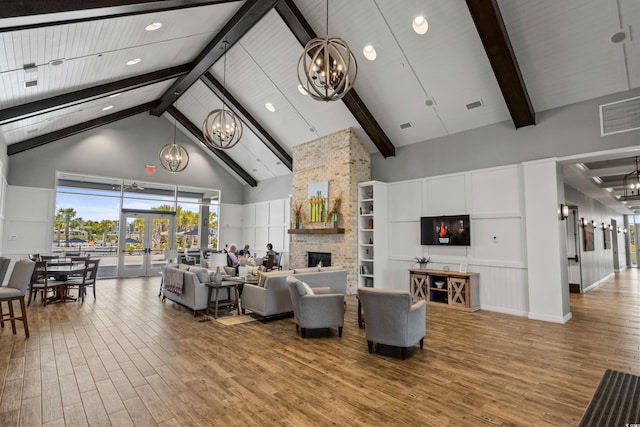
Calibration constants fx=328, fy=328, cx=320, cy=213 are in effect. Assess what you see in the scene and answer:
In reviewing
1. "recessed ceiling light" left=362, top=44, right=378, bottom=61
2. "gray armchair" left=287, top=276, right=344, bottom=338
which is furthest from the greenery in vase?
"recessed ceiling light" left=362, top=44, right=378, bottom=61

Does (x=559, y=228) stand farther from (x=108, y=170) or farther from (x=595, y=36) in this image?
(x=108, y=170)

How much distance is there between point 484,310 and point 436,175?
10.4 feet

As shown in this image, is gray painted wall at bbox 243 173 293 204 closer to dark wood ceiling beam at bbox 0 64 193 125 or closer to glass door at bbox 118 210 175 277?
glass door at bbox 118 210 175 277

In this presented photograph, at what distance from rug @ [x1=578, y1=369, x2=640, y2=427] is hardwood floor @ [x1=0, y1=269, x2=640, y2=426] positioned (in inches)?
3.0

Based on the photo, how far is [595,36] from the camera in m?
4.94

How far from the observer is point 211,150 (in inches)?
517

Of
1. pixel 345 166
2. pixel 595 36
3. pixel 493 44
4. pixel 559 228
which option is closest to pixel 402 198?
pixel 345 166

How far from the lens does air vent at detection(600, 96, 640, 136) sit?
17.5 feet

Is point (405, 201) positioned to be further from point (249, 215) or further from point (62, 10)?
point (249, 215)

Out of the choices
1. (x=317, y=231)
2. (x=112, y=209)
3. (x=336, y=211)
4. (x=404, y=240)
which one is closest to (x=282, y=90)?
(x=336, y=211)

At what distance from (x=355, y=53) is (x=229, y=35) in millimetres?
2635

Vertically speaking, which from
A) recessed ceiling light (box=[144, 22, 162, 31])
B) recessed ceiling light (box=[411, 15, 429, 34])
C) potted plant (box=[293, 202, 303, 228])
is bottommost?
potted plant (box=[293, 202, 303, 228])

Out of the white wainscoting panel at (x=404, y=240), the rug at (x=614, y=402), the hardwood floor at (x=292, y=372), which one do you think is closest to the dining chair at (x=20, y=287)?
the hardwood floor at (x=292, y=372)

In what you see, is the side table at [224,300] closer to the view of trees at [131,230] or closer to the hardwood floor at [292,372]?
the hardwood floor at [292,372]
